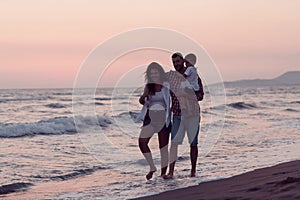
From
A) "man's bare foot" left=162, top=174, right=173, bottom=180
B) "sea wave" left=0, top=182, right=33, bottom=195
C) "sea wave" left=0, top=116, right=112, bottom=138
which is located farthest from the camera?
"sea wave" left=0, top=116, right=112, bottom=138

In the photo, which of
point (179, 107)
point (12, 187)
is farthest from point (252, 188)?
point (12, 187)

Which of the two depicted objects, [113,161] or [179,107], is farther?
[113,161]

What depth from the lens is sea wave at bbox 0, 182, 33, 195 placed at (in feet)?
29.8

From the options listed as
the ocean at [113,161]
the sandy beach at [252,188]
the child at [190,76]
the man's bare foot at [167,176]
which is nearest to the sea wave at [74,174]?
the ocean at [113,161]

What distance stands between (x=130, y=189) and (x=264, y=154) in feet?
16.7

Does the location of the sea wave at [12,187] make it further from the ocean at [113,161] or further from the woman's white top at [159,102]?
the woman's white top at [159,102]

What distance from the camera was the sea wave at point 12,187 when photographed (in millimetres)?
9068

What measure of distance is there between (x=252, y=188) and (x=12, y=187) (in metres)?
4.27

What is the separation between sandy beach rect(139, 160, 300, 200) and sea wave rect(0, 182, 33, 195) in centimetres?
269

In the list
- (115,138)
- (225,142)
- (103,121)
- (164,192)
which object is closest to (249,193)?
(164,192)

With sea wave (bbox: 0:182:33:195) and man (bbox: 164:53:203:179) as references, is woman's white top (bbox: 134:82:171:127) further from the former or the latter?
sea wave (bbox: 0:182:33:195)

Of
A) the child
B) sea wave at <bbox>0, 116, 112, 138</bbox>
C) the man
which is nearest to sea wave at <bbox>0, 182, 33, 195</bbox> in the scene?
the man

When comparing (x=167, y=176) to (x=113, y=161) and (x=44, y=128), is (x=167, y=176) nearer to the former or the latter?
(x=113, y=161)

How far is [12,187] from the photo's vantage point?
934 cm
